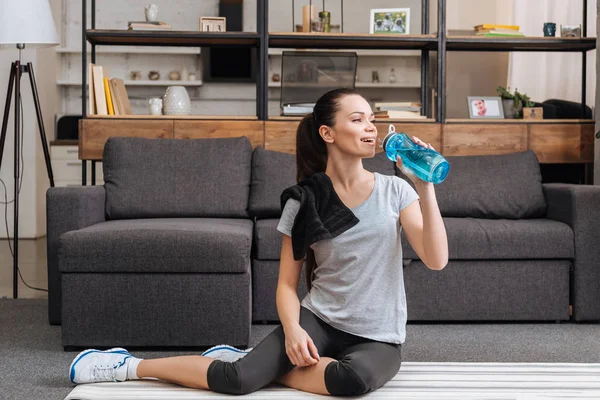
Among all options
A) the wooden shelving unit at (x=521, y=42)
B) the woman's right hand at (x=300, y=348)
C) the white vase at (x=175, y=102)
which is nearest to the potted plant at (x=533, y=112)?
the wooden shelving unit at (x=521, y=42)

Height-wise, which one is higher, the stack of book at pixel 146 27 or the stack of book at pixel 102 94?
the stack of book at pixel 146 27

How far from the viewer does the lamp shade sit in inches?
156

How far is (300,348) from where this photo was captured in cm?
189

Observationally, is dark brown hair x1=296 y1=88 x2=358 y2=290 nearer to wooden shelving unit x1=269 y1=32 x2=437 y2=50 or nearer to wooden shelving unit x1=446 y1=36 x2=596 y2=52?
wooden shelving unit x1=269 y1=32 x2=437 y2=50

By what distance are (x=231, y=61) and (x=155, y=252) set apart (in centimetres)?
517

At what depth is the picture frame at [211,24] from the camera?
13.9ft

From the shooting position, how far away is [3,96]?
667 cm

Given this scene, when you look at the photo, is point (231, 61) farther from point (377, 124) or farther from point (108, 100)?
point (377, 124)

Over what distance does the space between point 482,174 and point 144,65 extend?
486 centimetres

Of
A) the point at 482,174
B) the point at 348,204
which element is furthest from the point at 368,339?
the point at 482,174

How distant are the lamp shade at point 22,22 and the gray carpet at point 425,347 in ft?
4.51

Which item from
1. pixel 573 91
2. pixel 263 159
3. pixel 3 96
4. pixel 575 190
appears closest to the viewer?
pixel 575 190

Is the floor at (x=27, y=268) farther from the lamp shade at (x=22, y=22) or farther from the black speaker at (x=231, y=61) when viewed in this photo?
the black speaker at (x=231, y=61)

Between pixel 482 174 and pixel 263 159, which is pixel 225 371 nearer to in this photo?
pixel 263 159
